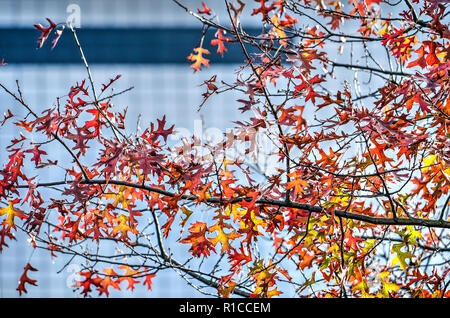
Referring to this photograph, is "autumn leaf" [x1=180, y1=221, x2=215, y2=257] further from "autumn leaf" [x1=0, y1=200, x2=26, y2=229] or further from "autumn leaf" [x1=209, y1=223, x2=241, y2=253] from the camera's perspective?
"autumn leaf" [x1=0, y1=200, x2=26, y2=229]

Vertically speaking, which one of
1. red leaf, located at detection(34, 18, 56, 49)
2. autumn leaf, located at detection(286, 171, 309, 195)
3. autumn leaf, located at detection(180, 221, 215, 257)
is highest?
red leaf, located at detection(34, 18, 56, 49)

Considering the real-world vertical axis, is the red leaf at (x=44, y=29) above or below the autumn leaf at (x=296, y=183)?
above

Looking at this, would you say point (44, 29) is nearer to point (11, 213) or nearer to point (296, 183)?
point (11, 213)

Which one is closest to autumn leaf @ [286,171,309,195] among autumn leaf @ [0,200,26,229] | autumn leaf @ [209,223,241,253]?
autumn leaf @ [209,223,241,253]

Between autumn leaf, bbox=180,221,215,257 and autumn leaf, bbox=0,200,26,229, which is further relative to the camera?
autumn leaf, bbox=0,200,26,229

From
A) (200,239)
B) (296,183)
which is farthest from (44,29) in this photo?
(296,183)

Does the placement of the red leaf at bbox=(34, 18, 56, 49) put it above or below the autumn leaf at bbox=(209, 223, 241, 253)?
above

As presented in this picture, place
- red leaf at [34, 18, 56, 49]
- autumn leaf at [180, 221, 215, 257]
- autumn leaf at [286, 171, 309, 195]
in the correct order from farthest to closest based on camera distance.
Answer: red leaf at [34, 18, 56, 49] < autumn leaf at [180, 221, 215, 257] < autumn leaf at [286, 171, 309, 195]

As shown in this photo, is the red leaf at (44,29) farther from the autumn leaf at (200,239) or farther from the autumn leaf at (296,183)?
the autumn leaf at (296,183)

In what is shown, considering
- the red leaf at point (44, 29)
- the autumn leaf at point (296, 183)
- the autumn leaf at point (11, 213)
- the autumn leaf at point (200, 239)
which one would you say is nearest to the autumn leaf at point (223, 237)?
the autumn leaf at point (200, 239)

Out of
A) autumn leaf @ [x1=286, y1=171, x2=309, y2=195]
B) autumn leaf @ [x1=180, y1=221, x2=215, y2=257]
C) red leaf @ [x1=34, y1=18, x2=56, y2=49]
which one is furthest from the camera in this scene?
red leaf @ [x1=34, y1=18, x2=56, y2=49]
